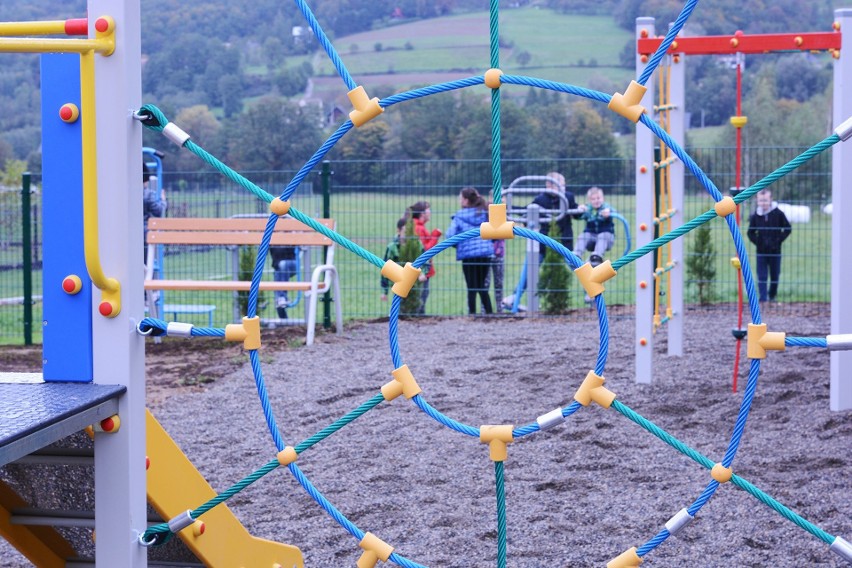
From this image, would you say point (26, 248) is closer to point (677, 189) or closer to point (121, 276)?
point (677, 189)

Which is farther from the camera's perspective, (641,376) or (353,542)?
(641,376)

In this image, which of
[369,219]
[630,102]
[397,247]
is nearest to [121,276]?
[630,102]

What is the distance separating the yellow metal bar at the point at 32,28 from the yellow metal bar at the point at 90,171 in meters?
0.12

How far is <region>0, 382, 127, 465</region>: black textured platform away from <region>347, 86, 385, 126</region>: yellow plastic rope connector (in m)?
0.72

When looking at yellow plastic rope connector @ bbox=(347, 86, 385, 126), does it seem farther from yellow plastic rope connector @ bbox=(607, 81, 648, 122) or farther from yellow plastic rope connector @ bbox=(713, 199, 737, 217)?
yellow plastic rope connector @ bbox=(713, 199, 737, 217)

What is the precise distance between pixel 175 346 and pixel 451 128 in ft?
55.9

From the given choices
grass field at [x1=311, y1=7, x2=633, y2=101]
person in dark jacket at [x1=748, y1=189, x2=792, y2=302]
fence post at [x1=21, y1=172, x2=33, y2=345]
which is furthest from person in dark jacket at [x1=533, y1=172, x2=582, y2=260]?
grass field at [x1=311, y1=7, x2=633, y2=101]

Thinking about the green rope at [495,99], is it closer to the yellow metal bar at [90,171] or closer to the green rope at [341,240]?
the green rope at [341,240]

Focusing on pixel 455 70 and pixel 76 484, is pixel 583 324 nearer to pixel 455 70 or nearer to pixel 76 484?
pixel 76 484

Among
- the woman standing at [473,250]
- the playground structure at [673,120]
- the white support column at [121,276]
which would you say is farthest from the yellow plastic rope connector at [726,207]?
the woman standing at [473,250]

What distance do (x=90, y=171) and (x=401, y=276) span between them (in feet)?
2.09

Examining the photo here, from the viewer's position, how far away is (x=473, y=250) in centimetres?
973

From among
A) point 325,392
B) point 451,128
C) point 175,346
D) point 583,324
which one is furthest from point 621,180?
point 451,128

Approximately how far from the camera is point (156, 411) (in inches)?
241
